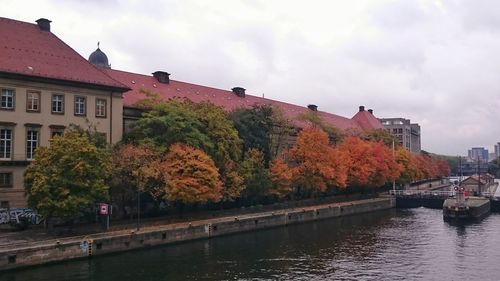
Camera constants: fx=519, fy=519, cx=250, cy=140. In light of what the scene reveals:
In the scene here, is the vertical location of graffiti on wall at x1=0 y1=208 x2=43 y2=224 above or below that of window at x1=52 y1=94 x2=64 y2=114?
below

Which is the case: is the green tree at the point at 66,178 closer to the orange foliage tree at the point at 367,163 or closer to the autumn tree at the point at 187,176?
the autumn tree at the point at 187,176

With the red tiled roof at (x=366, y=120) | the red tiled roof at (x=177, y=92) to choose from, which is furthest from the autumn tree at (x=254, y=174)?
the red tiled roof at (x=366, y=120)

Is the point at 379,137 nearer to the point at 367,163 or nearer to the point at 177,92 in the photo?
the point at 367,163

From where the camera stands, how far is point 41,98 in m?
48.9

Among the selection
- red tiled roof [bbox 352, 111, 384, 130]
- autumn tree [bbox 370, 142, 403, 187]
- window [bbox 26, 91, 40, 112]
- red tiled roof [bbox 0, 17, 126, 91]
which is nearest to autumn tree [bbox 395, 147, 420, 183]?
autumn tree [bbox 370, 142, 403, 187]

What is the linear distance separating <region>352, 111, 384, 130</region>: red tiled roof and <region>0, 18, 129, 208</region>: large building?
9164 cm

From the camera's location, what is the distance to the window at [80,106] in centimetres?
5178

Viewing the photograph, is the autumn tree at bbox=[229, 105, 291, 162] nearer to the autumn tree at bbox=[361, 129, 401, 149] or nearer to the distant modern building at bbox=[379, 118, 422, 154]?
the autumn tree at bbox=[361, 129, 401, 149]

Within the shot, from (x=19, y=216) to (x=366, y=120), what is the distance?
4259 inches

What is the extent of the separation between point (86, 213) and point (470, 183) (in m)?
87.2

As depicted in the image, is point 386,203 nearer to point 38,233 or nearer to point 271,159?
point 271,159

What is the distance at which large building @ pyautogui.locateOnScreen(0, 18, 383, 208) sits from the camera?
46469 mm

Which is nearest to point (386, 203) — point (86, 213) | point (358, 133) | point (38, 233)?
point (358, 133)

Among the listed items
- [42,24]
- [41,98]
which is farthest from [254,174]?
[42,24]
